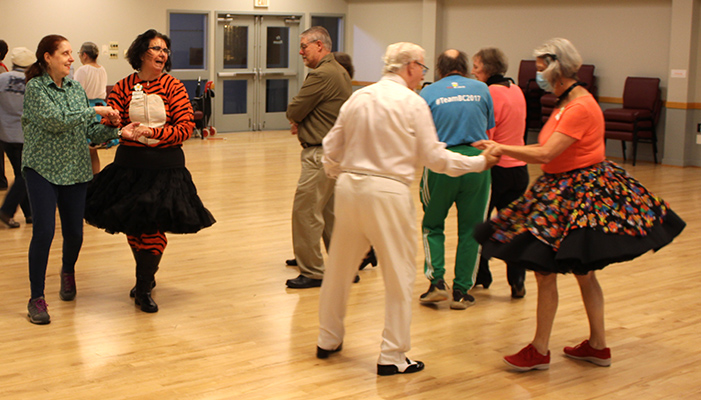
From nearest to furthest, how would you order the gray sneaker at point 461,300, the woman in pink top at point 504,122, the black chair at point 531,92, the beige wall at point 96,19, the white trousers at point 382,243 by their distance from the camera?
the white trousers at point 382,243 → the gray sneaker at point 461,300 → the woman in pink top at point 504,122 → the black chair at point 531,92 → the beige wall at point 96,19

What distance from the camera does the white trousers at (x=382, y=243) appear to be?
344 centimetres

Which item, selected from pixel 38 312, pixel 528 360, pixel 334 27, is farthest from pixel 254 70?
pixel 528 360

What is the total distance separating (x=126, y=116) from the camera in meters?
4.38

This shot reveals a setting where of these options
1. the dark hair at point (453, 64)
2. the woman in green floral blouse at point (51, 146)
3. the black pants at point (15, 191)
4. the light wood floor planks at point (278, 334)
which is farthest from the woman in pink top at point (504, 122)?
the black pants at point (15, 191)

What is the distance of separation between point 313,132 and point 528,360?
2.06m

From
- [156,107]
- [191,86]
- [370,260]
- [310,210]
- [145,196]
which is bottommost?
[370,260]

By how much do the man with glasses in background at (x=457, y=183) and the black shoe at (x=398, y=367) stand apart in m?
0.91

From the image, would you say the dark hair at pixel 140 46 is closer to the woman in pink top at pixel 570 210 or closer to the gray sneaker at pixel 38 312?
the gray sneaker at pixel 38 312

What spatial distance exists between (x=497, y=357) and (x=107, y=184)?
2303 millimetres

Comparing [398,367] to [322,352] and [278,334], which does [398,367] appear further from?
[278,334]

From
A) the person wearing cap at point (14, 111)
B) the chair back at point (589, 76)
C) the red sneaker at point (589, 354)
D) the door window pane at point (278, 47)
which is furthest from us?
the door window pane at point (278, 47)

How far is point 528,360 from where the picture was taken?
3.72 m

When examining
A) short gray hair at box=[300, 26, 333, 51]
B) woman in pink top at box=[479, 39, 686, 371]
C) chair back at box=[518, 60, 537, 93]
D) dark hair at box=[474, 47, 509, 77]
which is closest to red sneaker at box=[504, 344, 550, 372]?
woman in pink top at box=[479, 39, 686, 371]

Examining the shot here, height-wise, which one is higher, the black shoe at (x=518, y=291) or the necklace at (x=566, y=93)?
the necklace at (x=566, y=93)
